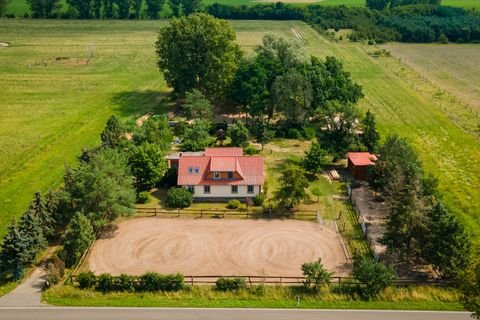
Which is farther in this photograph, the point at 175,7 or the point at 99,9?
the point at 175,7

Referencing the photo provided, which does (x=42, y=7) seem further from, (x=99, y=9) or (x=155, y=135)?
(x=155, y=135)

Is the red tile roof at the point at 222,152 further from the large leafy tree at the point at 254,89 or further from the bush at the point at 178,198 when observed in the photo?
the large leafy tree at the point at 254,89

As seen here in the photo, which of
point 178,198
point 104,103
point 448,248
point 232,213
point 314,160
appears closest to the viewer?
point 448,248

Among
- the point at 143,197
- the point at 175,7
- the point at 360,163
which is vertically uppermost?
the point at 175,7

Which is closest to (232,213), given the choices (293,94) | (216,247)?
(216,247)

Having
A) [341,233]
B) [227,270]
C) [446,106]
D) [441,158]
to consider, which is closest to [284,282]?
[227,270]

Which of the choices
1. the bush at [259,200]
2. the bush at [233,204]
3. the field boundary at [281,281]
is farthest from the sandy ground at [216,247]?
the bush at [259,200]

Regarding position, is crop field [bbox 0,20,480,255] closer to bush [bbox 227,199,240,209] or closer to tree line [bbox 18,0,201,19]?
bush [bbox 227,199,240,209]

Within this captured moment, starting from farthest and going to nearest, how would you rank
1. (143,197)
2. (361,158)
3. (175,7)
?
(175,7) < (361,158) < (143,197)
